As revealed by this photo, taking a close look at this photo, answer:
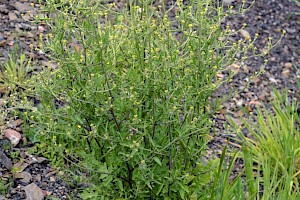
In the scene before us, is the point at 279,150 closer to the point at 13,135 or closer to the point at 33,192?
the point at 33,192

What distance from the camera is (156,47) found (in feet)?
8.42

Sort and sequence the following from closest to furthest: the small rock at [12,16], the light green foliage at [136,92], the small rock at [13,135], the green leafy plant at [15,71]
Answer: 1. the light green foliage at [136,92]
2. the small rock at [13,135]
3. the green leafy plant at [15,71]
4. the small rock at [12,16]

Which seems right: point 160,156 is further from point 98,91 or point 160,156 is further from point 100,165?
point 98,91

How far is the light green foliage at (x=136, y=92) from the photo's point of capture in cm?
241

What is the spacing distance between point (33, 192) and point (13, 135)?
17.5 inches

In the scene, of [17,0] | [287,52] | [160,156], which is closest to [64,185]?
[160,156]

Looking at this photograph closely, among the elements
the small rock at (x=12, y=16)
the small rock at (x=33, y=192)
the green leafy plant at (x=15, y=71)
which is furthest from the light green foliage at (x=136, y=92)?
the small rock at (x=12, y=16)

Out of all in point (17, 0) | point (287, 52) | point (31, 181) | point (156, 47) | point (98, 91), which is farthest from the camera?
point (287, 52)

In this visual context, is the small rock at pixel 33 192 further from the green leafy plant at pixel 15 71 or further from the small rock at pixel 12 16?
the small rock at pixel 12 16

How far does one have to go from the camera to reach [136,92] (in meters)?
2.45

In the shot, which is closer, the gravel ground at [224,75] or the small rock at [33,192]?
the small rock at [33,192]

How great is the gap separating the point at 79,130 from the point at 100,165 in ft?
0.62

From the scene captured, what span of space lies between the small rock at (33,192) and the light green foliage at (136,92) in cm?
63

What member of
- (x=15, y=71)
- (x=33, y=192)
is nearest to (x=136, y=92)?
(x=33, y=192)
